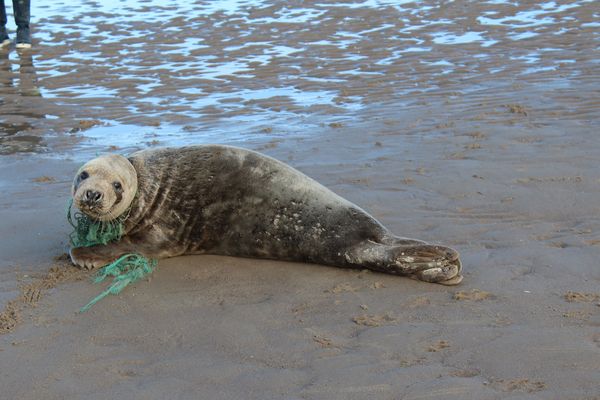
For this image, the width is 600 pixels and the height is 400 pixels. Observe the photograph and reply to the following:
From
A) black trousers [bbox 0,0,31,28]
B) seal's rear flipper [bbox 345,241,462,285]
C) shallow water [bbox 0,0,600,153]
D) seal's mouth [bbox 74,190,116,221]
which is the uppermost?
seal's mouth [bbox 74,190,116,221]

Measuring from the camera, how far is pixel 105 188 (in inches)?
189

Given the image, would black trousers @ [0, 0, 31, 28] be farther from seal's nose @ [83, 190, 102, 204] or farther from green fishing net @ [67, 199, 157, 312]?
seal's nose @ [83, 190, 102, 204]

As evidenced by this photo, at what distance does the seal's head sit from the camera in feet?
15.6

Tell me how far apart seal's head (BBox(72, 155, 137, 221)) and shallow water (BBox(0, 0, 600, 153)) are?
2941mm

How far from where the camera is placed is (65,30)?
15.0 metres

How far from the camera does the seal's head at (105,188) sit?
4.75 metres

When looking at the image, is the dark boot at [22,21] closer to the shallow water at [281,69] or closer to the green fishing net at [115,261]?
the shallow water at [281,69]

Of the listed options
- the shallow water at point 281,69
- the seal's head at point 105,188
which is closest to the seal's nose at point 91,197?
the seal's head at point 105,188

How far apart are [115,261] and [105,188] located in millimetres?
416

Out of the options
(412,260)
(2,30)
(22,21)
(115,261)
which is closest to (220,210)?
(115,261)

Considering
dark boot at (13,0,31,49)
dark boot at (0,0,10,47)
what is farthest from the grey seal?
dark boot at (0,0,10,47)

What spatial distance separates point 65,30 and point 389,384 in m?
13.1

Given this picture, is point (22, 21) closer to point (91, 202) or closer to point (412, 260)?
point (91, 202)

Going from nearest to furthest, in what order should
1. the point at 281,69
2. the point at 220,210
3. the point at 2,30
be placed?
the point at 220,210 → the point at 281,69 → the point at 2,30
